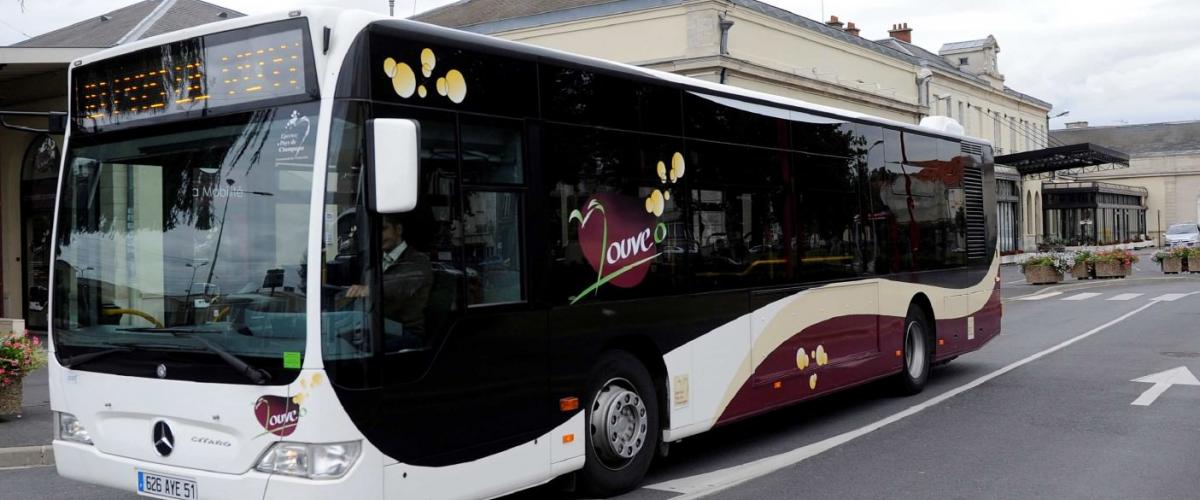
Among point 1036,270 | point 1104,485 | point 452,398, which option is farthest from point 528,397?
point 1036,270

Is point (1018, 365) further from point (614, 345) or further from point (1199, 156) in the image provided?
point (1199, 156)

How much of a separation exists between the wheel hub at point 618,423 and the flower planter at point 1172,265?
38835mm

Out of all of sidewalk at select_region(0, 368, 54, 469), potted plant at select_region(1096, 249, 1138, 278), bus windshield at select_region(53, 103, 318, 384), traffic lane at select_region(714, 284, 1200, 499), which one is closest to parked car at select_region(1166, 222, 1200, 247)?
potted plant at select_region(1096, 249, 1138, 278)

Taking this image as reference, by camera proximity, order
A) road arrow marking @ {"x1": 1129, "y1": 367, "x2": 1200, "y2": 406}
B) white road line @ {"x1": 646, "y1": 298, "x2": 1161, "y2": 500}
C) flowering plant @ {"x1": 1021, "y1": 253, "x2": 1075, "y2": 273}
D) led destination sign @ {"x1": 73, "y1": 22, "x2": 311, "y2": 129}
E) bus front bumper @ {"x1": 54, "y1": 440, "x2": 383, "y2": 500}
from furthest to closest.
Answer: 1. flowering plant @ {"x1": 1021, "y1": 253, "x2": 1075, "y2": 273}
2. road arrow marking @ {"x1": 1129, "y1": 367, "x2": 1200, "y2": 406}
3. white road line @ {"x1": 646, "y1": 298, "x2": 1161, "y2": 500}
4. led destination sign @ {"x1": 73, "y1": 22, "x2": 311, "y2": 129}
5. bus front bumper @ {"x1": 54, "y1": 440, "x2": 383, "y2": 500}

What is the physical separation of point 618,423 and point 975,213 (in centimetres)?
813

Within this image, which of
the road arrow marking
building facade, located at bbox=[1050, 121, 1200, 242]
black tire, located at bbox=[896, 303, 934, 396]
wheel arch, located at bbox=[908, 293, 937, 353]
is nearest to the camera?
the road arrow marking

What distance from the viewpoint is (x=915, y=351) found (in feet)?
40.0

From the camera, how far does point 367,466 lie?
211 inches

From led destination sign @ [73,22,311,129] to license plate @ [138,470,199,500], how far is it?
195cm

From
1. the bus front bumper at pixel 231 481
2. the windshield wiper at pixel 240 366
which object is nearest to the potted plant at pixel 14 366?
the bus front bumper at pixel 231 481

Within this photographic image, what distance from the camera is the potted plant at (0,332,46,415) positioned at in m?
10.2

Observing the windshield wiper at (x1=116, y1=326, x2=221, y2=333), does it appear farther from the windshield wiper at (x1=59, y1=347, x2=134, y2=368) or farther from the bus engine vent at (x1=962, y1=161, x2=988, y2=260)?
the bus engine vent at (x1=962, y1=161, x2=988, y2=260)

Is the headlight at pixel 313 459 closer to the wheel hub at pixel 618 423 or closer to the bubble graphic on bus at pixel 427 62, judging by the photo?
the bubble graphic on bus at pixel 427 62

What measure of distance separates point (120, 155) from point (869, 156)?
737 centimetres
